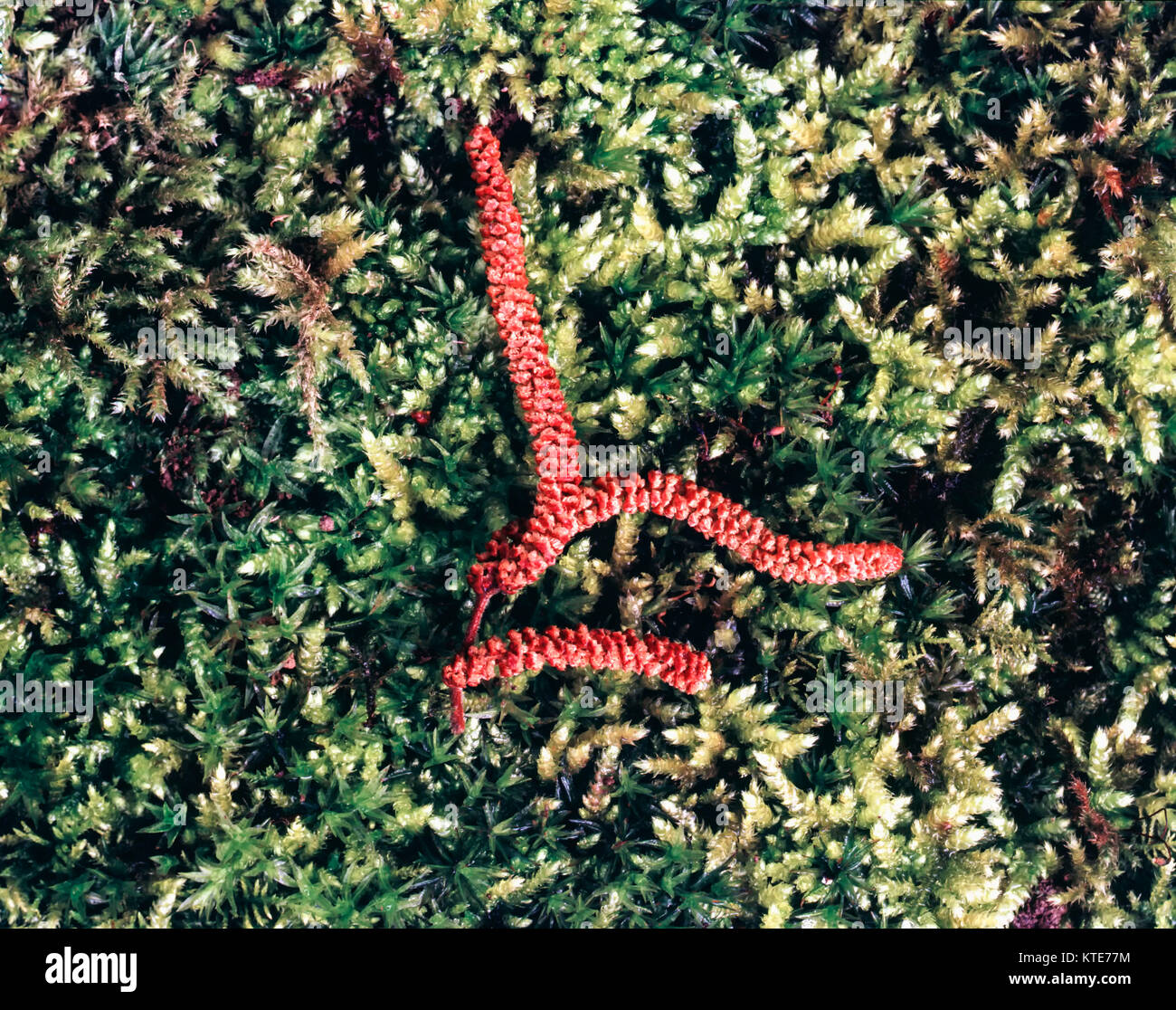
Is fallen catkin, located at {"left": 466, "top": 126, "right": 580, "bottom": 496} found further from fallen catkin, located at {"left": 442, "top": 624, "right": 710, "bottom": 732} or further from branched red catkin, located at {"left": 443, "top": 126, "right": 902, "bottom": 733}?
fallen catkin, located at {"left": 442, "top": 624, "right": 710, "bottom": 732}

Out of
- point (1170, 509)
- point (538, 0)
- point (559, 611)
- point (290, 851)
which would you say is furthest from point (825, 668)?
point (538, 0)

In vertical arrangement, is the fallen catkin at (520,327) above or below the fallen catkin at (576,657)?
above

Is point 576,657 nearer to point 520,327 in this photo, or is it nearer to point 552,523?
point 552,523

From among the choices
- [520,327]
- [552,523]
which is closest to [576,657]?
[552,523]

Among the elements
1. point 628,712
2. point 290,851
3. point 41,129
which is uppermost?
point 41,129

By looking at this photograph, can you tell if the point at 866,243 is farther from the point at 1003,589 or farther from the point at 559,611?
the point at 559,611

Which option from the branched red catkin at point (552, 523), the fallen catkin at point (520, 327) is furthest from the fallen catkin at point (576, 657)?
the fallen catkin at point (520, 327)

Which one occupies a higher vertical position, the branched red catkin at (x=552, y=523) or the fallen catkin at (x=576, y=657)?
the branched red catkin at (x=552, y=523)

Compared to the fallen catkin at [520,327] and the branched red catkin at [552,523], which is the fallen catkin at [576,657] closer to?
the branched red catkin at [552,523]
